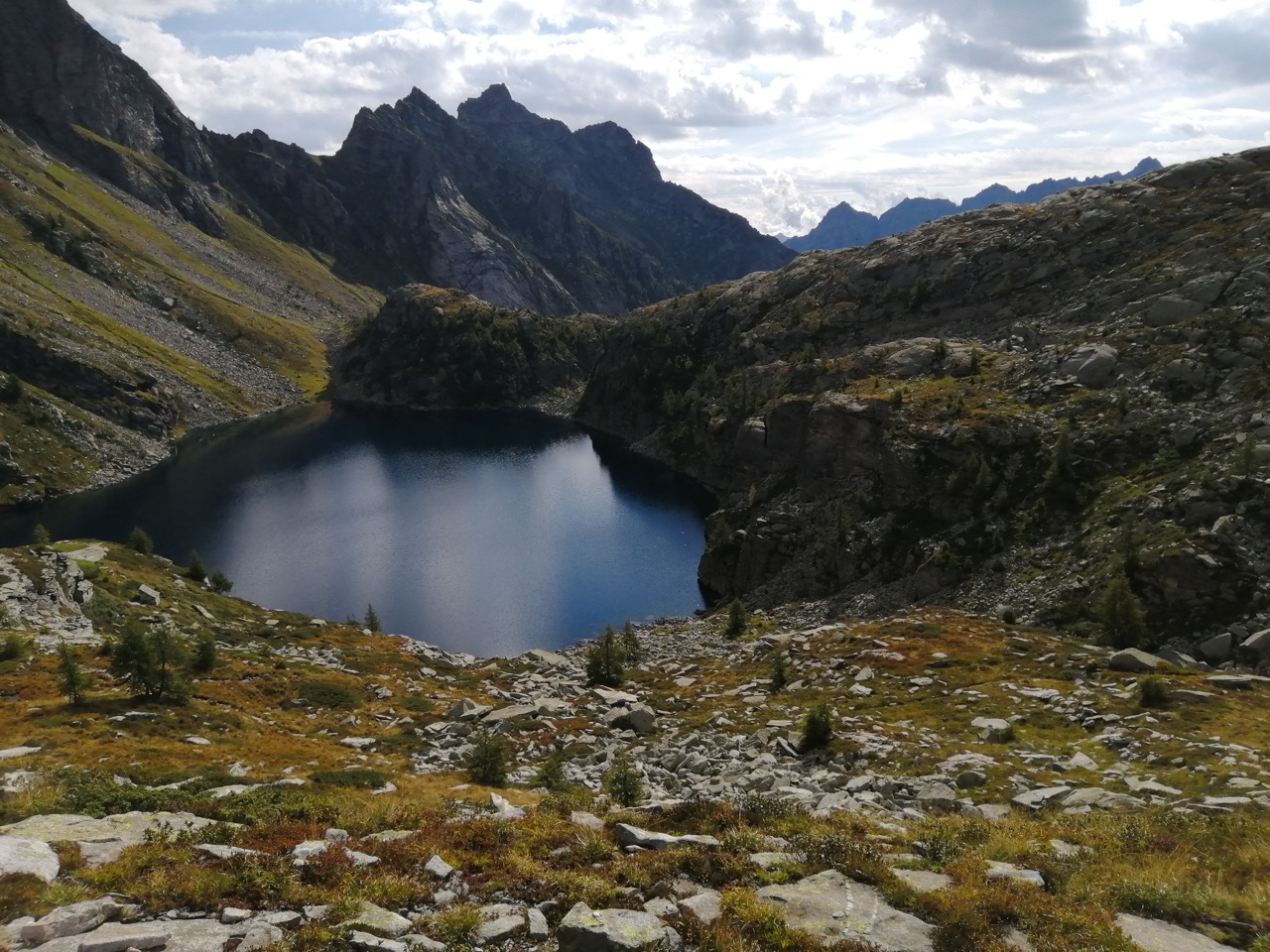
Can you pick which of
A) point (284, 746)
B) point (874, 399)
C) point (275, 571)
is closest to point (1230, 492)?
point (874, 399)

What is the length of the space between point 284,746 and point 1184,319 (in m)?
82.3

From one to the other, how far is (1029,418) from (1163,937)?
64817mm

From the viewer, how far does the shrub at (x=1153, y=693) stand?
98.3 ft

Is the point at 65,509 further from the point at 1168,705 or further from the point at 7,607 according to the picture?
the point at 1168,705

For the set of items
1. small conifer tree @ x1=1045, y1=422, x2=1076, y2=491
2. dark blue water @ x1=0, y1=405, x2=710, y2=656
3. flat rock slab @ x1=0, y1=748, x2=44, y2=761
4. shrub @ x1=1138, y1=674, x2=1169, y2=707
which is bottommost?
dark blue water @ x1=0, y1=405, x2=710, y2=656

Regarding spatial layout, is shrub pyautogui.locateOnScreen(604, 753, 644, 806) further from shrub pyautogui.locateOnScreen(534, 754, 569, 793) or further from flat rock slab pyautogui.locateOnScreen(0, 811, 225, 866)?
flat rock slab pyautogui.locateOnScreen(0, 811, 225, 866)

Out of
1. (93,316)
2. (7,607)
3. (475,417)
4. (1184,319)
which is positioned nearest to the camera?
(7,607)

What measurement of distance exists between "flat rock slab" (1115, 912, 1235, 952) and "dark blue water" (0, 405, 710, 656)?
196 ft

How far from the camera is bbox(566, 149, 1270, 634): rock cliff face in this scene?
52250 millimetres

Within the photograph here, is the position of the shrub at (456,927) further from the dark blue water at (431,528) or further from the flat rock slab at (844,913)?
the dark blue water at (431,528)

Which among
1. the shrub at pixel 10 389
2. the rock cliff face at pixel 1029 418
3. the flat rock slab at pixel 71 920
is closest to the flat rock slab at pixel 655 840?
the flat rock slab at pixel 71 920

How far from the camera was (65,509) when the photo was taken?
106 metres

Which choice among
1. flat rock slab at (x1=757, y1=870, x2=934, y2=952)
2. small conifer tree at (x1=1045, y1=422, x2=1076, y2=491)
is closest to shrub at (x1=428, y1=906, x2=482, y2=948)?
flat rock slab at (x1=757, y1=870, x2=934, y2=952)

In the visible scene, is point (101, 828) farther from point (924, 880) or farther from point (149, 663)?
point (149, 663)
